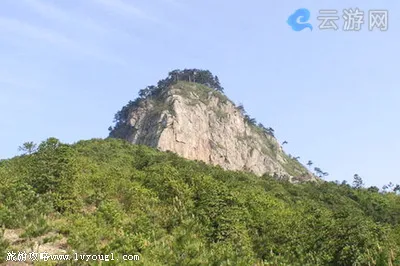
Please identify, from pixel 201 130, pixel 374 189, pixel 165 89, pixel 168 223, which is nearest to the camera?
pixel 168 223

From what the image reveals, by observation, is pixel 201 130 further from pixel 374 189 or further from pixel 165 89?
pixel 374 189

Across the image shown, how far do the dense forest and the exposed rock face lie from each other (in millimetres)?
42698

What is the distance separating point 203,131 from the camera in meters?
74.4

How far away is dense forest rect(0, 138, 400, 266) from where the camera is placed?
13.6 metres

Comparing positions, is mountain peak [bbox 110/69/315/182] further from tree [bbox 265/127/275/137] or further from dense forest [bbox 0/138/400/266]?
dense forest [bbox 0/138/400/266]

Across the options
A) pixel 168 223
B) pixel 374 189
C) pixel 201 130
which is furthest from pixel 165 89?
pixel 168 223

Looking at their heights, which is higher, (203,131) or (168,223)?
(203,131)

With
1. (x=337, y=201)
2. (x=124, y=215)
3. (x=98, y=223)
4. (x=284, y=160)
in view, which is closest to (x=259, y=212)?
(x=124, y=215)

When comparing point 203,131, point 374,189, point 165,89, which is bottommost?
point 374,189

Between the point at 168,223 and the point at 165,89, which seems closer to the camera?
the point at 168,223

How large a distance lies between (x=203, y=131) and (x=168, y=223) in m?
55.7

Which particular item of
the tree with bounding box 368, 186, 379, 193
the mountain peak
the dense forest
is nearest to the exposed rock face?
the mountain peak

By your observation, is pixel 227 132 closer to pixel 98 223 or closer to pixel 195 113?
pixel 195 113

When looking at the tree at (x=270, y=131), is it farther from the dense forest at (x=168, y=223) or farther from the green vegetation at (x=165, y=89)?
the dense forest at (x=168, y=223)
